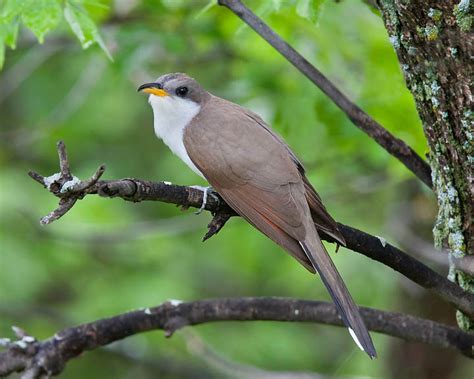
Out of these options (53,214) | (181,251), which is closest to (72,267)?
(181,251)

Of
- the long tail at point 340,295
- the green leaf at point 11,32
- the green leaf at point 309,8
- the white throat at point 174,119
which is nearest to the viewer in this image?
the long tail at point 340,295

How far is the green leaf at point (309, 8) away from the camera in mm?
3693

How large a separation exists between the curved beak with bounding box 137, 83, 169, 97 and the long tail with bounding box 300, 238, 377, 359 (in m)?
1.66

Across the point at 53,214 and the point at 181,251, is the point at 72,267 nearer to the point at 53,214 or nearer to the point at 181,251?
the point at 181,251

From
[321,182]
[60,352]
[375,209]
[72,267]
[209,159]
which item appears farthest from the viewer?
[72,267]

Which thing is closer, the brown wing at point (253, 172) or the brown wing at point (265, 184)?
the brown wing at point (265, 184)

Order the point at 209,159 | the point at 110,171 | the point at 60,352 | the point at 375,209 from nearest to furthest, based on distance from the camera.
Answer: the point at 60,352 < the point at 209,159 < the point at 375,209 < the point at 110,171

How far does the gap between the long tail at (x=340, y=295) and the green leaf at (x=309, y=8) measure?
37.3 inches

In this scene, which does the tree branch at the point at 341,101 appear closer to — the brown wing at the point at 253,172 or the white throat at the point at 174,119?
the brown wing at the point at 253,172

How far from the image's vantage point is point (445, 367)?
626cm

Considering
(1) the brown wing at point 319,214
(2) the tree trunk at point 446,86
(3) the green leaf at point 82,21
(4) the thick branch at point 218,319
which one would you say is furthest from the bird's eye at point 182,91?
(2) the tree trunk at point 446,86

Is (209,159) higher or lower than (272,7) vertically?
lower

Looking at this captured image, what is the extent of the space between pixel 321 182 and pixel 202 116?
7.67 feet

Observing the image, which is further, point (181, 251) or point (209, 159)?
point (181, 251)
